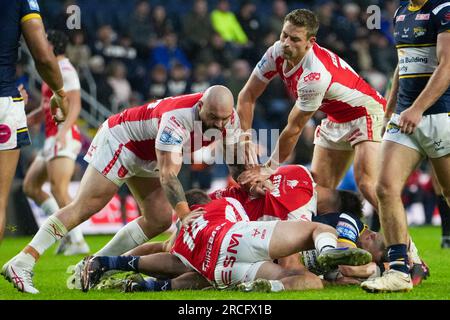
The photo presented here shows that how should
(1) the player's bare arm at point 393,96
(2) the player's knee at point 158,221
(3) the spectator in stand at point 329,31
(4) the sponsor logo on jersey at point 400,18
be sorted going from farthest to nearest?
(3) the spectator in stand at point 329,31, (2) the player's knee at point 158,221, (1) the player's bare arm at point 393,96, (4) the sponsor logo on jersey at point 400,18

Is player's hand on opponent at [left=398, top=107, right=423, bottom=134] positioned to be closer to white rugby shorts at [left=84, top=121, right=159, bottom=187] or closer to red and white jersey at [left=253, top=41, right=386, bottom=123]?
red and white jersey at [left=253, top=41, right=386, bottom=123]

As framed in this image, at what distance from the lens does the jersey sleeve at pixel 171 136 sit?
7031 mm

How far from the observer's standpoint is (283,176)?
7.87 m

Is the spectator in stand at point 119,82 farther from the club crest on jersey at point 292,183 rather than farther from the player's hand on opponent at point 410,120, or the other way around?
the player's hand on opponent at point 410,120

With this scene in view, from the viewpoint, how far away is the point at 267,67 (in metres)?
8.74

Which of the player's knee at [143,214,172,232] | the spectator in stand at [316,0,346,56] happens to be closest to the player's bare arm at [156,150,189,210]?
the player's knee at [143,214,172,232]

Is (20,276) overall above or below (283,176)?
below

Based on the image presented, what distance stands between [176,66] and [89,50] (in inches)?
66.4

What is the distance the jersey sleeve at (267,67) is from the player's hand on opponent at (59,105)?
6.98 feet

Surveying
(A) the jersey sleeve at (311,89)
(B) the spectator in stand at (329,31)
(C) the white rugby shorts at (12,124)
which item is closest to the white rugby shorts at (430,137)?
(A) the jersey sleeve at (311,89)

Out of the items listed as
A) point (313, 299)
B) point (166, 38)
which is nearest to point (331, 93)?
point (313, 299)

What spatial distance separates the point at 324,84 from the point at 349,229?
64.6 inches

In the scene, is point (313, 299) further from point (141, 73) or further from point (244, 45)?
point (244, 45)

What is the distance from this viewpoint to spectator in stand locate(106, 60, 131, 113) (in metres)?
16.6
